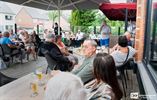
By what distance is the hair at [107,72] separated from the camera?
2.02m

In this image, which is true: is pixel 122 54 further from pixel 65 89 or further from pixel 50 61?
pixel 65 89

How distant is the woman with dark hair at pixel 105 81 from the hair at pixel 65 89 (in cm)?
59

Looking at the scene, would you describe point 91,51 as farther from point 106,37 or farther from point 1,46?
point 106,37

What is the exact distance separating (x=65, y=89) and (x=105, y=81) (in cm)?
86

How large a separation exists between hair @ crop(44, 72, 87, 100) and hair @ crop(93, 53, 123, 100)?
29.0 inches

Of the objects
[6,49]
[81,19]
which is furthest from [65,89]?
[81,19]

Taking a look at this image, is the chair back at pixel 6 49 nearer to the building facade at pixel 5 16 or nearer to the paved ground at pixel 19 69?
the paved ground at pixel 19 69

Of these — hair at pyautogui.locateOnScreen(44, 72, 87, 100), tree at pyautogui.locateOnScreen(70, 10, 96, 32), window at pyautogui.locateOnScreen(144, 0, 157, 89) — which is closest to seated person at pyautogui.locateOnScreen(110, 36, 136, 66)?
window at pyautogui.locateOnScreen(144, 0, 157, 89)

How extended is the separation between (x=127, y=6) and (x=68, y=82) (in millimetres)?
7763

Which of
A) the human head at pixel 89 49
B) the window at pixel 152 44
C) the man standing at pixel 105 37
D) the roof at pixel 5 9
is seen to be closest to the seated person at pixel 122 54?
the window at pixel 152 44

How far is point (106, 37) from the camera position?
10.1 meters

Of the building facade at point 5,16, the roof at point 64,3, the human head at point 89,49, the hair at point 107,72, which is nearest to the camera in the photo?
the hair at point 107,72

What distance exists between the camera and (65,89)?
4.03 ft

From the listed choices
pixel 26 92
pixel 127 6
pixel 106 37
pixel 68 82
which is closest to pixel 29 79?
pixel 26 92
